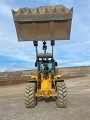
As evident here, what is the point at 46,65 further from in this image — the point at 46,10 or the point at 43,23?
the point at 46,10

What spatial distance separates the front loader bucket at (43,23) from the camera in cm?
1364

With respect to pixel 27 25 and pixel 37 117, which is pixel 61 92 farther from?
pixel 27 25

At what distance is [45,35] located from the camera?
14375 mm

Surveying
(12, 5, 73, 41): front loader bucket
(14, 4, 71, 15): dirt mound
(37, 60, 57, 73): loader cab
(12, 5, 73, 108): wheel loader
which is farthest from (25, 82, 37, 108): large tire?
(14, 4, 71, 15): dirt mound

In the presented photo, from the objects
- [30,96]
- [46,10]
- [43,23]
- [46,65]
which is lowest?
[30,96]

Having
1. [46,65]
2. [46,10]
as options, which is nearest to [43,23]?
[46,10]

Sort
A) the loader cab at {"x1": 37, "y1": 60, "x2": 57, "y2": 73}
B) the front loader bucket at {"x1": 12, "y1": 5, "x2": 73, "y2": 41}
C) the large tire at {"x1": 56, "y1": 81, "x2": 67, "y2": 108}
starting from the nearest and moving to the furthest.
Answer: the front loader bucket at {"x1": 12, "y1": 5, "x2": 73, "y2": 41} < the large tire at {"x1": 56, "y1": 81, "x2": 67, "y2": 108} < the loader cab at {"x1": 37, "y1": 60, "x2": 57, "y2": 73}

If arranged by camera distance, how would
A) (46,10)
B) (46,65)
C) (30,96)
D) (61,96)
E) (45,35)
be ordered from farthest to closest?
(46,65)
(45,35)
(30,96)
(61,96)
(46,10)

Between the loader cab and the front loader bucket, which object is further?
the loader cab

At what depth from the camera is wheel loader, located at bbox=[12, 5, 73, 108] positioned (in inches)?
539

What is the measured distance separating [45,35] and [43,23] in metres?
0.68

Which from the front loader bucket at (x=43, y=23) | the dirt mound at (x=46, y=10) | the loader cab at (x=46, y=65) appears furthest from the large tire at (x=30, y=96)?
the dirt mound at (x=46, y=10)

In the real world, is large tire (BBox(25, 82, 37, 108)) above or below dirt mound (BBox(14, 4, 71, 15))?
below

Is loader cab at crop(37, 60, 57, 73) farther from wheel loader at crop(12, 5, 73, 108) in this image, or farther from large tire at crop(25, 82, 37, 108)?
large tire at crop(25, 82, 37, 108)
